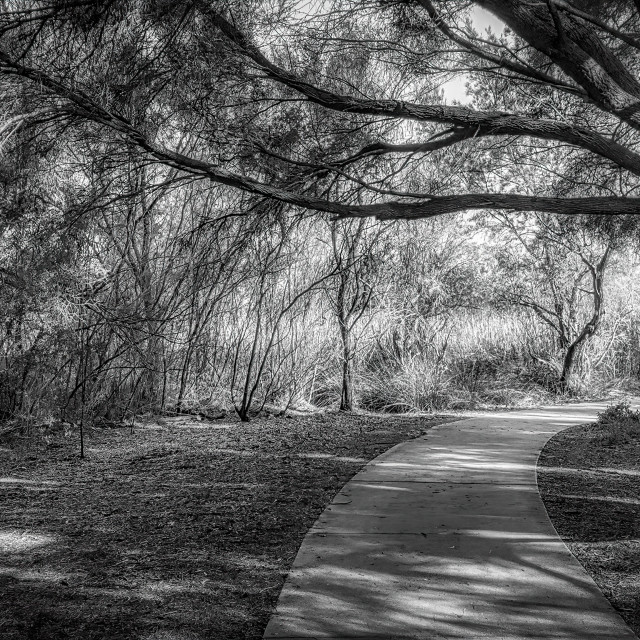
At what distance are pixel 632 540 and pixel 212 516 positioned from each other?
9.12ft

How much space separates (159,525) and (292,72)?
4.44m

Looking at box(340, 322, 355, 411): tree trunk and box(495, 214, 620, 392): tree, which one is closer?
box(340, 322, 355, 411): tree trunk

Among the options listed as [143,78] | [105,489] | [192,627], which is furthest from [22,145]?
[192,627]

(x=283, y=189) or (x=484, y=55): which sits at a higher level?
(x=484, y=55)

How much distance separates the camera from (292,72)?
694 cm

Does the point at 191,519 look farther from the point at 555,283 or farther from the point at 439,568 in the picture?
the point at 555,283

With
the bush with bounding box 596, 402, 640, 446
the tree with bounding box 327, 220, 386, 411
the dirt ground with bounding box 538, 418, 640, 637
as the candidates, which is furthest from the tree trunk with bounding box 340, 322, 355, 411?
the bush with bounding box 596, 402, 640, 446

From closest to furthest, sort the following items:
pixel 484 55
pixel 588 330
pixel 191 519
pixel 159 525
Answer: pixel 159 525, pixel 191 519, pixel 484 55, pixel 588 330

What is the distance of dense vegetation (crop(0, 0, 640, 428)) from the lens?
5.90 meters

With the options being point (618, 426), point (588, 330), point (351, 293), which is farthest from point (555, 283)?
point (618, 426)

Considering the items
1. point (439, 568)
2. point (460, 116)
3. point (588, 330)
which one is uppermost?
point (460, 116)

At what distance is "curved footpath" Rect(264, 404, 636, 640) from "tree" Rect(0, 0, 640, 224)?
2.32 meters

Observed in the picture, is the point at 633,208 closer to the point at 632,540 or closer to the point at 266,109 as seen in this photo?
the point at 632,540

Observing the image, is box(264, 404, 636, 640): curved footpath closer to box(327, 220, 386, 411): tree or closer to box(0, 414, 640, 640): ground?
box(0, 414, 640, 640): ground
